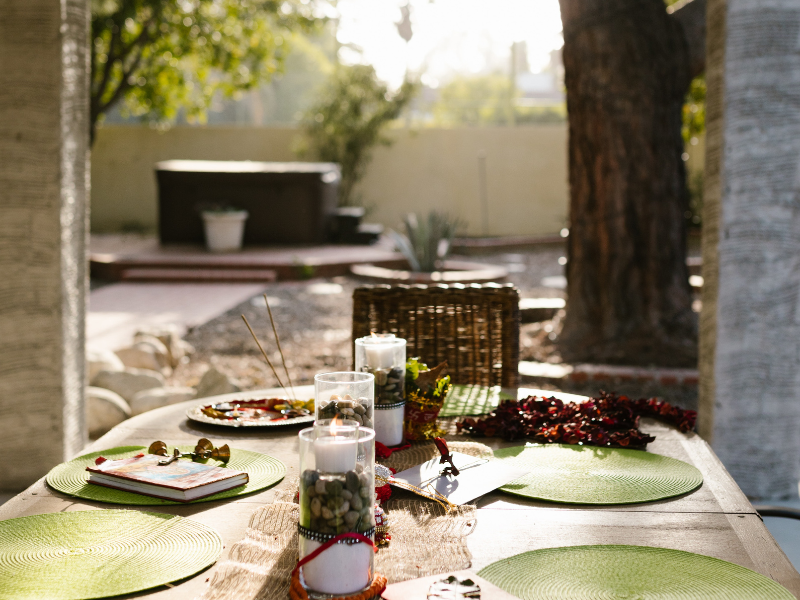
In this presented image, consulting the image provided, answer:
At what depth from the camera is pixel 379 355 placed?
1502 millimetres

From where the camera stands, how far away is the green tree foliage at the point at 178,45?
8625 mm

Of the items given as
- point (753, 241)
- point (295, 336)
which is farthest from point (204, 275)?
point (753, 241)

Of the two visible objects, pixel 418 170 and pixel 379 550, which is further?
pixel 418 170

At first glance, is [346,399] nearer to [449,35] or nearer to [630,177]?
[630,177]

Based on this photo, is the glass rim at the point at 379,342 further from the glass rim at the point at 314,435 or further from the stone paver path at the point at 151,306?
the stone paver path at the point at 151,306

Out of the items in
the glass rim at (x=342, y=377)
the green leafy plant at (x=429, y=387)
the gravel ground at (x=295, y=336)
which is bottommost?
the gravel ground at (x=295, y=336)

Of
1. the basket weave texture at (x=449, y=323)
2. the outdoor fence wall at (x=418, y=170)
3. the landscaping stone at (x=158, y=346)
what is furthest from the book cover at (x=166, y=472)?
the outdoor fence wall at (x=418, y=170)

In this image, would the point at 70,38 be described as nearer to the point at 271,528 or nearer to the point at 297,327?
the point at 271,528

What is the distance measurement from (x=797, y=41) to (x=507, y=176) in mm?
11551

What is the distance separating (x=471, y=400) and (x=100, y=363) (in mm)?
2937

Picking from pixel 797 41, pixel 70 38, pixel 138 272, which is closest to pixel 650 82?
pixel 797 41

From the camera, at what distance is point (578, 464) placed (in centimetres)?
150

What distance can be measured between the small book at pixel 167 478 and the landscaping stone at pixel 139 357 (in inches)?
142

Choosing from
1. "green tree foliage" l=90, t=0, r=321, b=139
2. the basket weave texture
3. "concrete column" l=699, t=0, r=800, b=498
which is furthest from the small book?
"green tree foliage" l=90, t=0, r=321, b=139
